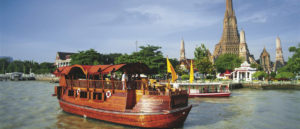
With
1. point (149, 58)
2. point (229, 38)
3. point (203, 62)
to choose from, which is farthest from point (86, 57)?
point (229, 38)

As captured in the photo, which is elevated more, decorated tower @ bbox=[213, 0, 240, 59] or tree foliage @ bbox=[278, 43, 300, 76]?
decorated tower @ bbox=[213, 0, 240, 59]

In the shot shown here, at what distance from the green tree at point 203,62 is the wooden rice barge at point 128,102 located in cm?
2997

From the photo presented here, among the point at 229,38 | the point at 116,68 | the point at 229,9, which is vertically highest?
the point at 229,9

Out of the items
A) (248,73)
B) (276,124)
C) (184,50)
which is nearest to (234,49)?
(184,50)

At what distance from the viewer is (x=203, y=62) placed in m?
43.6

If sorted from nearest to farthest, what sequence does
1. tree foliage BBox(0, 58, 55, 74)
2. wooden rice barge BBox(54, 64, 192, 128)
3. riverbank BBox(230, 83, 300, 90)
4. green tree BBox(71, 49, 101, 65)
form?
wooden rice barge BBox(54, 64, 192, 128) → riverbank BBox(230, 83, 300, 90) → green tree BBox(71, 49, 101, 65) → tree foliage BBox(0, 58, 55, 74)

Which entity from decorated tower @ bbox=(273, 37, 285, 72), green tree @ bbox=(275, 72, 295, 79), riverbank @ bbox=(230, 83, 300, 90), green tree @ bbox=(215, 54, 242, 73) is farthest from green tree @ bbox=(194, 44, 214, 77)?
decorated tower @ bbox=(273, 37, 285, 72)

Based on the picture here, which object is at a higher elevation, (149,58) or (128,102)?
(149,58)

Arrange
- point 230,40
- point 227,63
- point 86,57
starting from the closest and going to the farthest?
point 86,57 < point 227,63 < point 230,40

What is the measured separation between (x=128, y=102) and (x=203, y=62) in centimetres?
3223

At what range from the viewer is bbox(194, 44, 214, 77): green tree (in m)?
43.9

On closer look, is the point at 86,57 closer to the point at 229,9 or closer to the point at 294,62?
the point at 294,62

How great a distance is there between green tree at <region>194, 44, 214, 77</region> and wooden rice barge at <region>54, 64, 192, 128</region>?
29974 mm

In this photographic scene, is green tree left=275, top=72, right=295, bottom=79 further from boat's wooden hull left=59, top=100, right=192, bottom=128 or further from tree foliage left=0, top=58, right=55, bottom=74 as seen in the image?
tree foliage left=0, top=58, right=55, bottom=74
